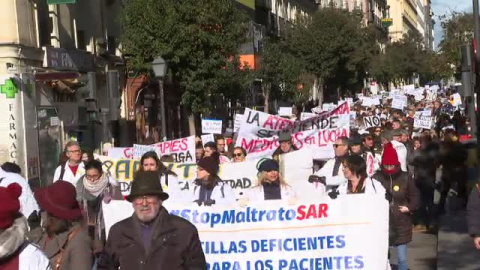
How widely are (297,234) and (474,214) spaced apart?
149cm

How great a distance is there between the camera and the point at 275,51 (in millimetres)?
42031

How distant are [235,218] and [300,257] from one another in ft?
2.10

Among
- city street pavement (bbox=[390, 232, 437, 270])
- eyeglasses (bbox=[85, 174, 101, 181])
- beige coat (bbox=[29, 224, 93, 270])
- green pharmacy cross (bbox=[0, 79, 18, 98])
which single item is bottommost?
city street pavement (bbox=[390, 232, 437, 270])

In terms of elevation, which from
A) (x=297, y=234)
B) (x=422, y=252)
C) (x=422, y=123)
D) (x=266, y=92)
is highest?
(x=266, y=92)

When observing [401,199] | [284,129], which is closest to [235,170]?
[284,129]

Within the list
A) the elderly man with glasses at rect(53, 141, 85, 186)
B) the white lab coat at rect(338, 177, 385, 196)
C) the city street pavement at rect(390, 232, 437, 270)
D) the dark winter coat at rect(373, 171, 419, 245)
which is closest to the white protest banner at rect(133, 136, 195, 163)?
the city street pavement at rect(390, 232, 437, 270)

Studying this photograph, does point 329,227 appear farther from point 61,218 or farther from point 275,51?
point 275,51

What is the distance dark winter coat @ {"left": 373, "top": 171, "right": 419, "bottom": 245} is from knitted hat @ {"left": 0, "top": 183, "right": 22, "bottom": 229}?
531 cm

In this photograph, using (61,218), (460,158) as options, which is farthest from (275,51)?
(61,218)

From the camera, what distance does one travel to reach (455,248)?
12.6 meters

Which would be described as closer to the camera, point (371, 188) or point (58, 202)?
point (58, 202)

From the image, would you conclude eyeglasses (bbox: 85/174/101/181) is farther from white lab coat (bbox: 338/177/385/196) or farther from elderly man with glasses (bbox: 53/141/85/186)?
white lab coat (bbox: 338/177/385/196)

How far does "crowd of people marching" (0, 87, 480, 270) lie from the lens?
5246mm

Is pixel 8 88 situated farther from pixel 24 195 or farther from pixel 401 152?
pixel 24 195
